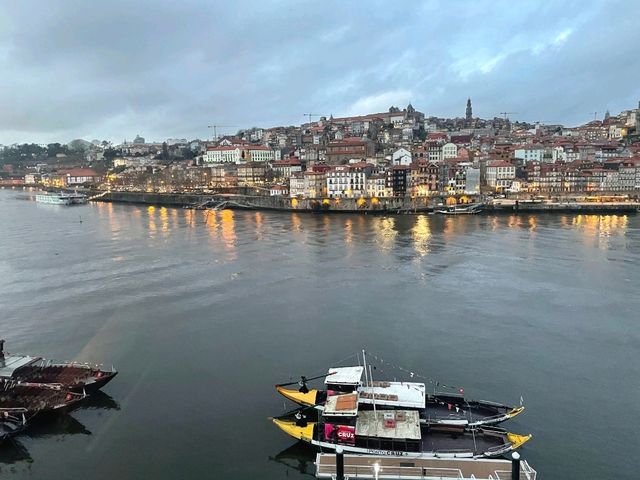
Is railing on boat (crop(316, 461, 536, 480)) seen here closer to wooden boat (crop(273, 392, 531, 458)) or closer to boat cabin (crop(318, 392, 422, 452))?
wooden boat (crop(273, 392, 531, 458))

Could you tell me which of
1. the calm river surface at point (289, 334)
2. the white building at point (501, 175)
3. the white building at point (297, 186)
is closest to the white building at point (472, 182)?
the white building at point (501, 175)

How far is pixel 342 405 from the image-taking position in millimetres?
9000

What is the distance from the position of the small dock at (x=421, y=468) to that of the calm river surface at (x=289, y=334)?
774 mm

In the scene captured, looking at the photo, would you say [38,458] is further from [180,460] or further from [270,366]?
[270,366]

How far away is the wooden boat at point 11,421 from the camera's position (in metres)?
9.32

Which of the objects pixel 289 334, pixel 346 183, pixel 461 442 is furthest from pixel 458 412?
pixel 346 183

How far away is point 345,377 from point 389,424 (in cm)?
139

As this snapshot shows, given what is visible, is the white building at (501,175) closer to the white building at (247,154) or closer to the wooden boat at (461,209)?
the wooden boat at (461,209)

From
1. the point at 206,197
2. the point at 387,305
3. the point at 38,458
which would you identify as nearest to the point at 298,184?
the point at 206,197

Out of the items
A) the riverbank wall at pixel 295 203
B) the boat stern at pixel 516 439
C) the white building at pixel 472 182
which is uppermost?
the white building at pixel 472 182

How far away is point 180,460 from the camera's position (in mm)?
8750

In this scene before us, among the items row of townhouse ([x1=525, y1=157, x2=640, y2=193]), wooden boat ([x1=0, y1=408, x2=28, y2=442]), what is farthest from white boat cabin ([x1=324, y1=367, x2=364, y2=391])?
row of townhouse ([x1=525, y1=157, x2=640, y2=193])

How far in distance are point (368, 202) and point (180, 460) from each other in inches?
1570

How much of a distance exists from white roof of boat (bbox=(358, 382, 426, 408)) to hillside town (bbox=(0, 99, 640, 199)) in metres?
39.4
